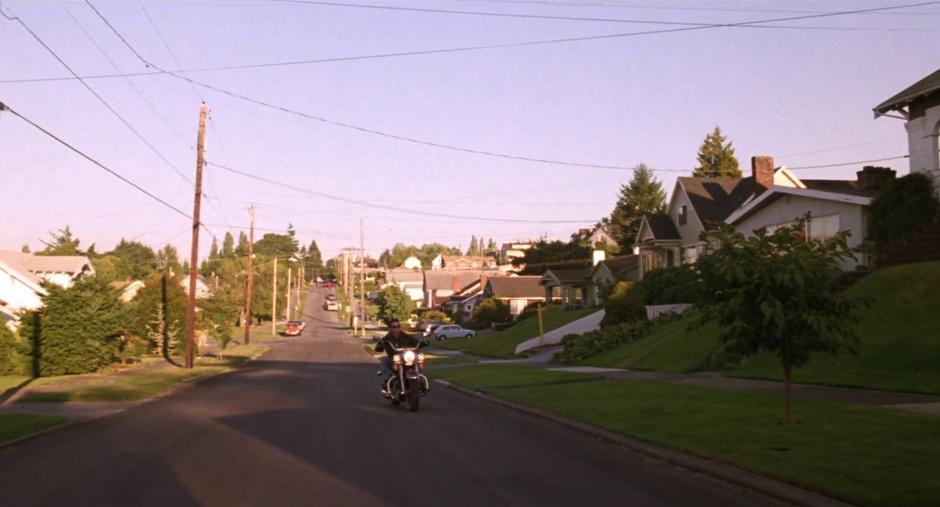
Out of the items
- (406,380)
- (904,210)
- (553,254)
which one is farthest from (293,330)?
(406,380)

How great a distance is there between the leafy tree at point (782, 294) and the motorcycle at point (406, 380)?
7157mm

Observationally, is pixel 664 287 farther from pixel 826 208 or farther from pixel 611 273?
pixel 611 273

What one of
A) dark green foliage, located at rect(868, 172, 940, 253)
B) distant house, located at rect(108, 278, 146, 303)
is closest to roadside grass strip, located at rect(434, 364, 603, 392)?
dark green foliage, located at rect(868, 172, 940, 253)

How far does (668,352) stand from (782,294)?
48.9ft

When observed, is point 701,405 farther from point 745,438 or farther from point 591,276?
point 591,276

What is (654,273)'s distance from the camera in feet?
141

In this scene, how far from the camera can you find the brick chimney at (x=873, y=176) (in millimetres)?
30234

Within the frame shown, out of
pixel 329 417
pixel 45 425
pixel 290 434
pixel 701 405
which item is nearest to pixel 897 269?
pixel 701 405

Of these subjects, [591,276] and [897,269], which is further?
[591,276]

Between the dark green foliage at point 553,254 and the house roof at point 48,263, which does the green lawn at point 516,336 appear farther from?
the house roof at point 48,263

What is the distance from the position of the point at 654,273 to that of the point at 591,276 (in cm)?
1740

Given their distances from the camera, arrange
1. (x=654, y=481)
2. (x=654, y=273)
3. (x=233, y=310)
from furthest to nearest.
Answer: (x=233, y=310) → (x=654, y=273) → (x=654, y=481)

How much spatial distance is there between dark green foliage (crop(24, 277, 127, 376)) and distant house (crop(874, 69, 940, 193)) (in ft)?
94.5

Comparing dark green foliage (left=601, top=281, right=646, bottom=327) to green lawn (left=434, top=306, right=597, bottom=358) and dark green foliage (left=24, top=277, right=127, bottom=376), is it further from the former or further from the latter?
dark green foliage (left=24, top=277, right=127, bottom=376)
